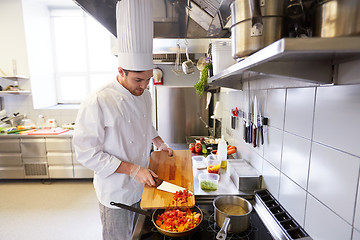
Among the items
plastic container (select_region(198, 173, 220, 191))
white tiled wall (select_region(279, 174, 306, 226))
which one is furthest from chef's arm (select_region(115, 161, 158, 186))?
white tiled wall (select_region(279, 174, 306, 226))

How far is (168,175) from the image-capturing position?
1.21m

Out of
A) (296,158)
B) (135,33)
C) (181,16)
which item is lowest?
(296,158)

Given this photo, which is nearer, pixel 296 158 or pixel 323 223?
pixel 323 223

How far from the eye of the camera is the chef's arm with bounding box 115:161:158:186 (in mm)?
1050

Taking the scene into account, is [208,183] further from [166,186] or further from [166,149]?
[166,149]

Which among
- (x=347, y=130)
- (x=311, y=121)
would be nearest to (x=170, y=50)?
(x=311, y=121)

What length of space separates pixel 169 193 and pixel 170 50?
4.90ft

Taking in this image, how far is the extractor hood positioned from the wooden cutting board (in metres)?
0.85

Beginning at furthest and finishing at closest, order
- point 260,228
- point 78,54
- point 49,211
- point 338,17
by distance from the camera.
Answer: point 78,54 < point 49,211 < point 260,228 < point 338,17

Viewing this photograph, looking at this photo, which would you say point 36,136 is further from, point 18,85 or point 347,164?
point 347,164

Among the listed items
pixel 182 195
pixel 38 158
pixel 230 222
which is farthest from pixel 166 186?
pixel 38 158

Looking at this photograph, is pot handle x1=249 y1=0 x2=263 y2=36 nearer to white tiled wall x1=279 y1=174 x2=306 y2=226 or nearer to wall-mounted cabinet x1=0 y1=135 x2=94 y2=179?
white tiled wall x1=279 y1=174 x2=306 y2=226

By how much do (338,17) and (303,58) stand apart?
11cm

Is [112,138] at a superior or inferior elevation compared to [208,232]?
superior
